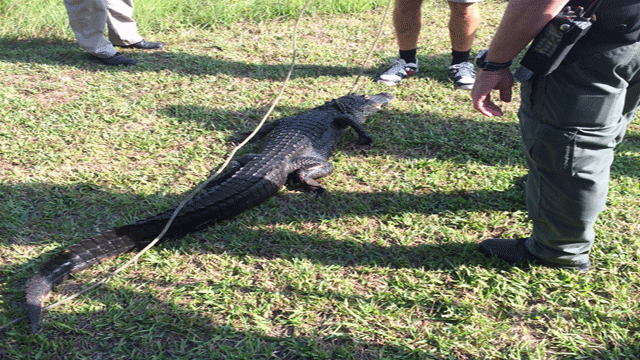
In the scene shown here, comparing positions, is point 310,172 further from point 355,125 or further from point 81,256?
point 81,256

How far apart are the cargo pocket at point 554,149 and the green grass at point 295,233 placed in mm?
631

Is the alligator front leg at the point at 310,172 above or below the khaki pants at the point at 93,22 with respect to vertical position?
below

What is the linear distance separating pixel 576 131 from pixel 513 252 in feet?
2.50

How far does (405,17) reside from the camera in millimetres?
4305

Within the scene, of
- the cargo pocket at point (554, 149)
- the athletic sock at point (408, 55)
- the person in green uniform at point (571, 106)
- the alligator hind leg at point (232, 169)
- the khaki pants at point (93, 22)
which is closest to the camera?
the person in green uniform at point (571, 106)

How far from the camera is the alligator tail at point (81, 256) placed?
6.82 ft

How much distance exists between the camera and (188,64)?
488cm

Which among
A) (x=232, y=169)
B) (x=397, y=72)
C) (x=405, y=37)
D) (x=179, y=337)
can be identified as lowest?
(x=179, y=337)

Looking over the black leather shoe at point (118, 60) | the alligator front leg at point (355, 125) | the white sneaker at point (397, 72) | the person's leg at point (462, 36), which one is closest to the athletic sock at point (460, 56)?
the person's leg at point (462, 36)

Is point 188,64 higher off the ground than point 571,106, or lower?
lower

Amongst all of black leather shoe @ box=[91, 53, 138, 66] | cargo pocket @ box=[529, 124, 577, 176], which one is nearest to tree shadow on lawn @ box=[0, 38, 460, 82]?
black leather shoe @ box=[91, 53, 138, 66]

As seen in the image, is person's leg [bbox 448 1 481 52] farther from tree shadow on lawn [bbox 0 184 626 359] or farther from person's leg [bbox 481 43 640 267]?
person's leg [bbox 481 43 640 267]

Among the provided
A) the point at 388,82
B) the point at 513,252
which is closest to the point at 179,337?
the point at 513,252

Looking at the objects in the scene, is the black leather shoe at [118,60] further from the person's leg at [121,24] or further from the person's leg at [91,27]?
the person's leg at [121,24]
